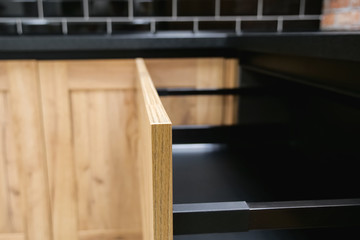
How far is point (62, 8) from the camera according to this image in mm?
1493

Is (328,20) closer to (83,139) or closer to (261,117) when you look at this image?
(261,117)

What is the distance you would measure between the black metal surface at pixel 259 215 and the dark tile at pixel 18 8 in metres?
1.35

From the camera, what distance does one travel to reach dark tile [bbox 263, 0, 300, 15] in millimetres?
1565

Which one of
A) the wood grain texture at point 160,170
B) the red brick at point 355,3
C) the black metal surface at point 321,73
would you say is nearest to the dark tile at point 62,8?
the black metal surface at point 321,73

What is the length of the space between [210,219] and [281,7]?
54.7 inches

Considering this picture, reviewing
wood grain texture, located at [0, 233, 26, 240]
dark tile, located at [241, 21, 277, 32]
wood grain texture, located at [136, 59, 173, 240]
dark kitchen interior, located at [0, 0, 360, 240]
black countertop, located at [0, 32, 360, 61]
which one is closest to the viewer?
wood grain texture, located at [136, 59, 173, 240]

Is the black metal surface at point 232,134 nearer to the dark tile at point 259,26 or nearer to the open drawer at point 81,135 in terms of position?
the open drawer at point 81,135

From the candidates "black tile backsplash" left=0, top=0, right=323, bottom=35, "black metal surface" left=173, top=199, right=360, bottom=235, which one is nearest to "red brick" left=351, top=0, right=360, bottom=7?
"black tile backsplash" left=0, top=0, right=323, bottom=35

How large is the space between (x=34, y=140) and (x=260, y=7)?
105 centimetres

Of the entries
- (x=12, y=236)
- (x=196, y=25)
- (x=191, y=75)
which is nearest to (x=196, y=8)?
(x=196, y=25)

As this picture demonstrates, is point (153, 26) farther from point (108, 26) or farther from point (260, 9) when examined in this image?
point (260, 9)

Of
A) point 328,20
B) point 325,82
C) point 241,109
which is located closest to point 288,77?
point 325,82

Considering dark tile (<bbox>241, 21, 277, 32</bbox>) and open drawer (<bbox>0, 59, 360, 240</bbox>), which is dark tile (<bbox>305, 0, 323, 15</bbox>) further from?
open drawer (<bbox>0, 59, 360, 240</bbox>)

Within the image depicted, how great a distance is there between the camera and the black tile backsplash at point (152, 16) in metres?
1.49
